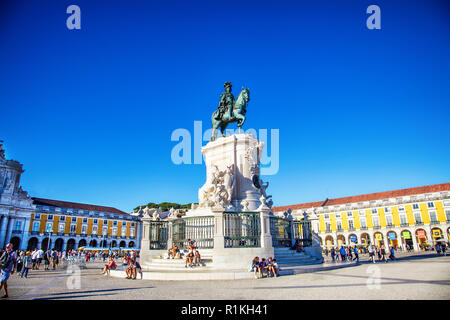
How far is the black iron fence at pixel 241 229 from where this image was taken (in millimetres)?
11047

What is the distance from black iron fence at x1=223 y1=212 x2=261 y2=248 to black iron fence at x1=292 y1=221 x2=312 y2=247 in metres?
4.33

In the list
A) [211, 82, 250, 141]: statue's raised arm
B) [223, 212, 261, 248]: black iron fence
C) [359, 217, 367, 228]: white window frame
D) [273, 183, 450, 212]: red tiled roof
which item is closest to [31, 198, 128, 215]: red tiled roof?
[273, 183, 450, 212]: red tiled roof

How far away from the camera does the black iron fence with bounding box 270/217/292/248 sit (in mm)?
12830

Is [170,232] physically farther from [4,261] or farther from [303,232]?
[4,261]

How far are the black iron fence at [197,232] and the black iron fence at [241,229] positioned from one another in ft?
3.93

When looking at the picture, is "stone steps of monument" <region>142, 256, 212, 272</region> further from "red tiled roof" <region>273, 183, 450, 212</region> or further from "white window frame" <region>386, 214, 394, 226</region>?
"red tiled roof" <region>273, 183, 450, 212</region>

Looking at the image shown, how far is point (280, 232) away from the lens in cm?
1342

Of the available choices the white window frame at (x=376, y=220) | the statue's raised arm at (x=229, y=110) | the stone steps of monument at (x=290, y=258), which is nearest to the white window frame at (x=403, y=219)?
the white window frame at (x=376, y=220)

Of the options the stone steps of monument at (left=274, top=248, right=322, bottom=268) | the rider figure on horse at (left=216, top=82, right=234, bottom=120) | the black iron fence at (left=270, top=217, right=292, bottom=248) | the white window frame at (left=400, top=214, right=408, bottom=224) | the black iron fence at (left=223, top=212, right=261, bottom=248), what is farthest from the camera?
the white window frame at (left=400, top=214, right=408, bottom=224)

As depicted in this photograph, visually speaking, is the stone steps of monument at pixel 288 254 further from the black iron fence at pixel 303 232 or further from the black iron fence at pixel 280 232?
the black iron fence at pixel 303 232

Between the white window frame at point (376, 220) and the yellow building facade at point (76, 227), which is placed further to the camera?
the yellow building facade at point (76, 227)
